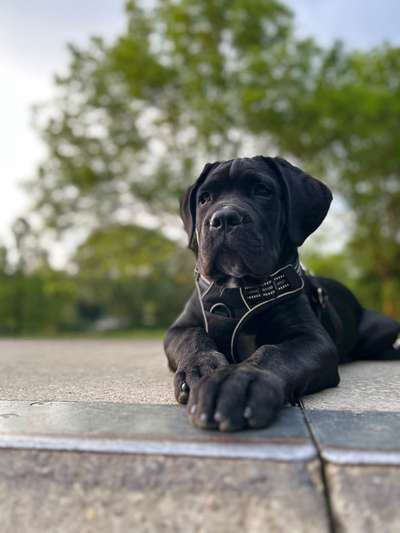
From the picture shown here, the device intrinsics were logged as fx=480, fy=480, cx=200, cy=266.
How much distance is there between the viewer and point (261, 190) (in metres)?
3.28

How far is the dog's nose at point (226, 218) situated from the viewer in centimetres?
285

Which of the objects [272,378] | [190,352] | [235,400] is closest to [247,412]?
[235,400]

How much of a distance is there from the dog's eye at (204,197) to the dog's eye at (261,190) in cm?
34

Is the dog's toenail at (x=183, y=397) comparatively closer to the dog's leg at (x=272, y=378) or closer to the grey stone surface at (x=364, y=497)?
the dog's leg at (x=272, y=378)

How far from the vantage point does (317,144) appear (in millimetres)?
18719

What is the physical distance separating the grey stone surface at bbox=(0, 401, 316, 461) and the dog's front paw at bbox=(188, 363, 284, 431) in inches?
1.6

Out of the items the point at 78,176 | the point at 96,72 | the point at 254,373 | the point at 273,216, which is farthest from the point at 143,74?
the point at 254,373

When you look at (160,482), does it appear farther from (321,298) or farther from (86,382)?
(321,298)

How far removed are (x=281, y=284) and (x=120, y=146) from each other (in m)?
17.9

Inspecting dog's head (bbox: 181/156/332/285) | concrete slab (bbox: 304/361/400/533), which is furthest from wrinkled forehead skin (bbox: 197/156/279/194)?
concrete slab (bbox: 304/361/400/533)

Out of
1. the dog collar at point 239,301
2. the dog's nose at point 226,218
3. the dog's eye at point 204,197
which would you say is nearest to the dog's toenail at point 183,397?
the dog collar at point 239,301

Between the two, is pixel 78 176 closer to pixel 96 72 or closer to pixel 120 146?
pixel 120 146

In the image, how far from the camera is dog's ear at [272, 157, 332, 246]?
130 inches

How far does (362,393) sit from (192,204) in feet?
5.90
